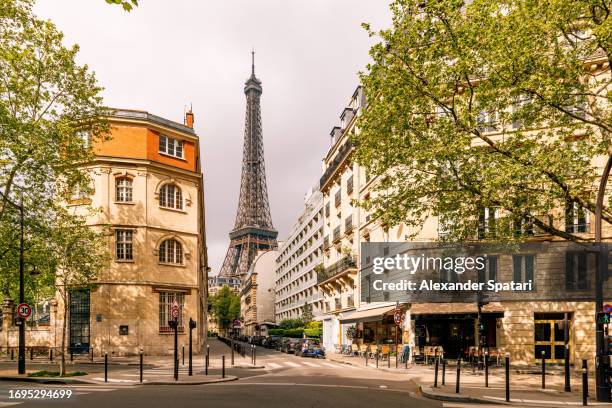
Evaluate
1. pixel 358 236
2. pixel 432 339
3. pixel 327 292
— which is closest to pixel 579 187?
pixel 432 339

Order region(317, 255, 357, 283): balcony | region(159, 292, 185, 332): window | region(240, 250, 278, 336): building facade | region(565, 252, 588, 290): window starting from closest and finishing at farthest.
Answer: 1. region(565, 252, 588, 290): window
2. region(159, 292, 185, 332): window
3. region(317, 255, 357, 283): balcony
4. region(240, 250, 278, 336): building facade

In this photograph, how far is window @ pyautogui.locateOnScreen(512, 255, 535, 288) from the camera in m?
28.2

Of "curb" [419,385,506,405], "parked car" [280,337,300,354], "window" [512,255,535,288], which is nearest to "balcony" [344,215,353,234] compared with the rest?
"parked car" [280,337,300,354]

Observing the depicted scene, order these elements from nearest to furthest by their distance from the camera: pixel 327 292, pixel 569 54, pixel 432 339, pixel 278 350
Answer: pixel 569 54 < pixel 432 339 < pixel 278 350 < pixel 327 292

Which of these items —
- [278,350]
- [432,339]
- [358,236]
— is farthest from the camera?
[278,350]

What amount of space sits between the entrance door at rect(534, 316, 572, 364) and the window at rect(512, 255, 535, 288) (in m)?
2.21

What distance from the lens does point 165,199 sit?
130 feet

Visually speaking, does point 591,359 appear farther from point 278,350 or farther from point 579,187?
point 278,350

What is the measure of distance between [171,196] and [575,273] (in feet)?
85.2

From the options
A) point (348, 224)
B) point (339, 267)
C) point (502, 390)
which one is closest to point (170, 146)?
point (348, 224)

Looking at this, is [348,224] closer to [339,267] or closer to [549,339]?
[339,267]

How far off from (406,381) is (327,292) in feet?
114

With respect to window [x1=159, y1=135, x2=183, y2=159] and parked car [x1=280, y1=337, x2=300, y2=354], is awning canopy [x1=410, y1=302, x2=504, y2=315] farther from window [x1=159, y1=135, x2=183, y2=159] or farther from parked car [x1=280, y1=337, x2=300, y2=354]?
A: window [x1=159, y1=135, x2=183, y2=159]

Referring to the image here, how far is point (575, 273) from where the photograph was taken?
90.1 feet
